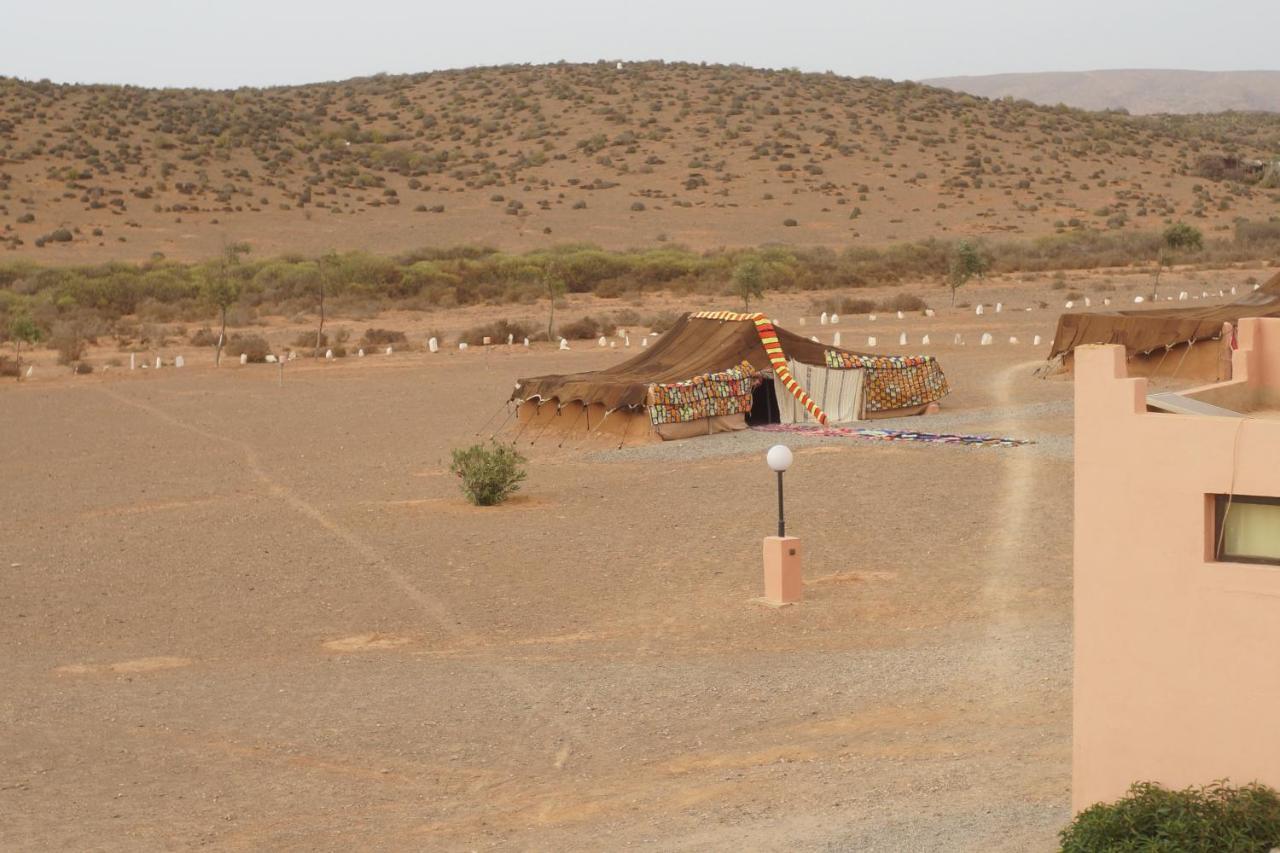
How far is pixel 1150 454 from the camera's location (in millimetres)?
8047

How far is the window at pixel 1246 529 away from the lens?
7664 mm

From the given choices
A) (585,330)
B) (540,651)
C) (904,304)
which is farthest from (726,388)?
(904,304)

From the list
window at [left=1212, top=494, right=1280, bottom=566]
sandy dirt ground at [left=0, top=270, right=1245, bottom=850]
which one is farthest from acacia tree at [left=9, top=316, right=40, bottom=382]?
window at [left=1212, top=494, right=1280, bottom=566]

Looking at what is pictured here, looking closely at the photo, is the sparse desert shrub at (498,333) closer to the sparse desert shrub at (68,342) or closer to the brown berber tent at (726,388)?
the sparse desert shrub at (68,342)

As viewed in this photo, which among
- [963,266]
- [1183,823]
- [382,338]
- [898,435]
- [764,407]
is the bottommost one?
[1183,823]

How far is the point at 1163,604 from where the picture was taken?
8.02 m

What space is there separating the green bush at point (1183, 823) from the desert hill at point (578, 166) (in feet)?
218

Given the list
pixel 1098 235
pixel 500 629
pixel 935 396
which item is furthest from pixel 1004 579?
pixel 1098 235

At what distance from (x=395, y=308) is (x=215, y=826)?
148 ft

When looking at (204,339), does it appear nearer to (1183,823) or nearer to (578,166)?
(1183,823)

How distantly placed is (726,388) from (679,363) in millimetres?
1373

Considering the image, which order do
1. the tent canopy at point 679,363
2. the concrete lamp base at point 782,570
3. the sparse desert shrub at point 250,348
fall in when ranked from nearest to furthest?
the concrete lamp base at point 782,570 < the tent canopy at point 679,363 < the sparse desert shrub at point 250,348

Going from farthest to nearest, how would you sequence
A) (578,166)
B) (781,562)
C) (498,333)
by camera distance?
(578,166) → (498,333) → (781,562)

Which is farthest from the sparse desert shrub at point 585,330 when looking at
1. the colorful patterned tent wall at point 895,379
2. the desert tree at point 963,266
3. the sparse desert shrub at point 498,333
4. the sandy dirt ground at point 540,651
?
the sandy dirt ground at point 540,651
